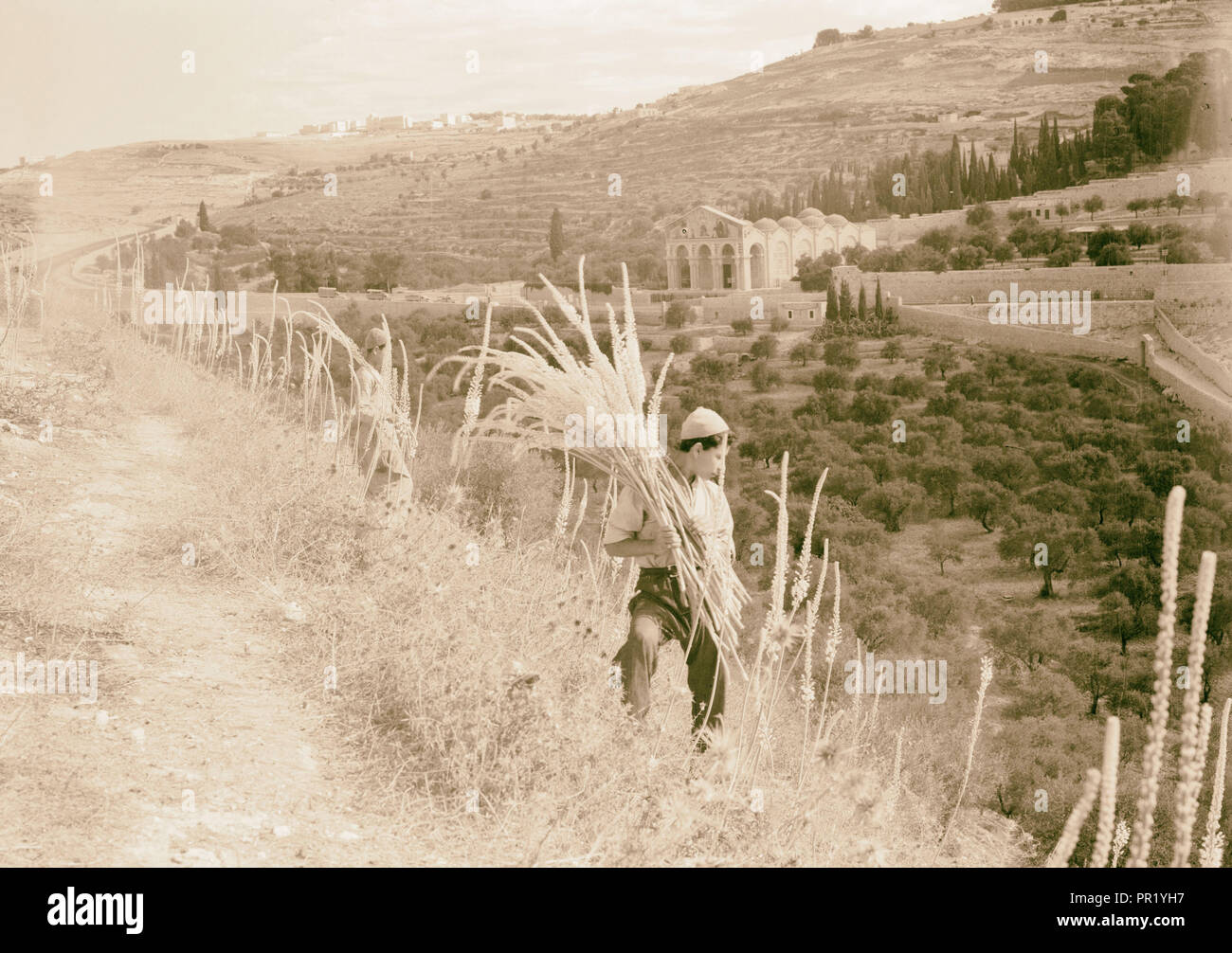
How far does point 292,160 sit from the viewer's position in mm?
18000

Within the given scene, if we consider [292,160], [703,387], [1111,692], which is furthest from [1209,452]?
[292,160]

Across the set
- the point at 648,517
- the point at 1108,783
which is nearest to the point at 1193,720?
the point at 1108,783

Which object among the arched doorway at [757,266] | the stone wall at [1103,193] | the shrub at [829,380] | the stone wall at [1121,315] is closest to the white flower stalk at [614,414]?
the shrub at [829,380]

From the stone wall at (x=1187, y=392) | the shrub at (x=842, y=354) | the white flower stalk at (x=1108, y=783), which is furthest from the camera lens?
the shrub at (x=842, y=354)

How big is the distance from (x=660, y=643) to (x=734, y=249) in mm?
12789

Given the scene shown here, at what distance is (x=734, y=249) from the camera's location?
14781 mm

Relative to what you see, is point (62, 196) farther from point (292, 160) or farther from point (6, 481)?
point (6, 481)

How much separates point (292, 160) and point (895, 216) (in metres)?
11.5

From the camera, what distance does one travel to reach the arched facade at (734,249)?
14.4 meters

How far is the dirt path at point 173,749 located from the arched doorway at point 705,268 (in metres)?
11.3

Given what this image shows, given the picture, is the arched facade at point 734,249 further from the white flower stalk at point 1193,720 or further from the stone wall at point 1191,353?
the white flower stalk at point 1193,720

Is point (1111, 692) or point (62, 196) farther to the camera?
point (62, 196)

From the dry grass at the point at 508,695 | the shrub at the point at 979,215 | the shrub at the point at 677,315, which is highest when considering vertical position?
the shrub at the point at 979,215
